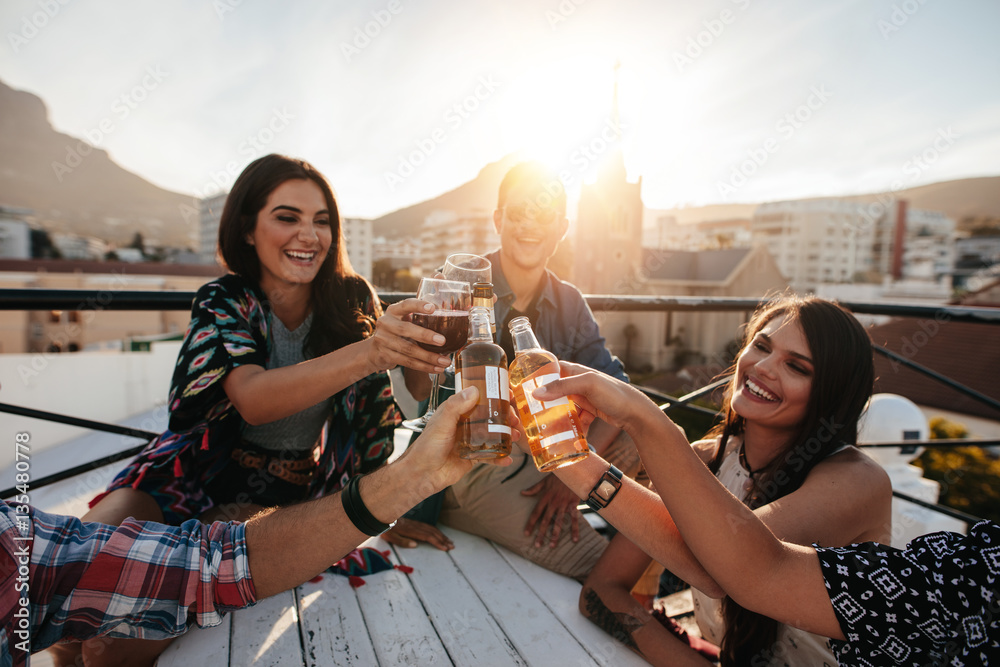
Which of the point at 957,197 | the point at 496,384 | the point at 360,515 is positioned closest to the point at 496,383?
the point at 496,384

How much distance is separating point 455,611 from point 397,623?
0.68 ft

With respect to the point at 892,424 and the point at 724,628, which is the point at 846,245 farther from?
the point at 724,628

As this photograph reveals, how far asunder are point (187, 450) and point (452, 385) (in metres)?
1.15

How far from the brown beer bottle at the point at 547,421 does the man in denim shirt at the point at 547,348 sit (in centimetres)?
92

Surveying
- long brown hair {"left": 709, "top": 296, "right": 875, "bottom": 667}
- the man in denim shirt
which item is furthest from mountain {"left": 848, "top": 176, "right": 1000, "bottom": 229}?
long brown hair {"left": 709, "top": 296, "right": 875, "bottom": 667}

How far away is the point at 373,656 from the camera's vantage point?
1608 mm

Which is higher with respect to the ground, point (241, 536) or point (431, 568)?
point (241, 536)

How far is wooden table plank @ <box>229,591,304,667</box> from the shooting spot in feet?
5.14

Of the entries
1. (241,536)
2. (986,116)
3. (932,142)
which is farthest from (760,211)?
(241,536)

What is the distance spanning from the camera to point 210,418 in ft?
6.33

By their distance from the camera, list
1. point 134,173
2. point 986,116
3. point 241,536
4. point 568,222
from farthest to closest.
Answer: point 134,173, point 986,116, point 568,222, point 241,536

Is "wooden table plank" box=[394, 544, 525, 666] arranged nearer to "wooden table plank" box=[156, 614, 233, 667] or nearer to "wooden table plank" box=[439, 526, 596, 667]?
"wooden table plank" box=[439, 526, 596, 667]

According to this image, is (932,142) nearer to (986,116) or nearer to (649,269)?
(986,116)

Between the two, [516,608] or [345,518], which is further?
[516,608]
